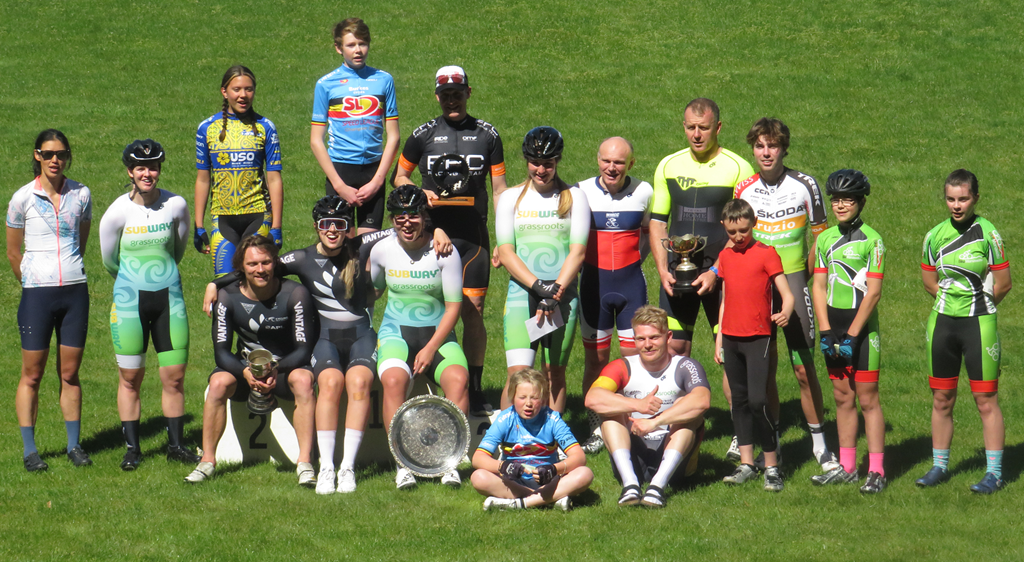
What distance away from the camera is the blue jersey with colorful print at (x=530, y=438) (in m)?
7.82

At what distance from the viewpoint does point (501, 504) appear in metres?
7.77

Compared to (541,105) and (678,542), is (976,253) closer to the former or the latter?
(678,542)

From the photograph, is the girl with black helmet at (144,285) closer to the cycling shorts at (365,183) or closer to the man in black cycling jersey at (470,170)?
the cycling shorts at (365,183)

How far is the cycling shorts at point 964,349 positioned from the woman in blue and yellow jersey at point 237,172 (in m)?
5.32

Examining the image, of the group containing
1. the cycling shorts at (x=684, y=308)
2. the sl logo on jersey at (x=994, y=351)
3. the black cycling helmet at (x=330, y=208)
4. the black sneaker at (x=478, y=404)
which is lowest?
the black sneaker at (x=478, y=404)

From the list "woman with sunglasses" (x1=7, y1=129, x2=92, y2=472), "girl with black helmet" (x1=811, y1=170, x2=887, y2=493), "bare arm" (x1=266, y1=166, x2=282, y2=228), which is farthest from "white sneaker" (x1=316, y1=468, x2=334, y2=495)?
"girl with black helmet" (x1=811, y1=170, x2=887, y2=493)

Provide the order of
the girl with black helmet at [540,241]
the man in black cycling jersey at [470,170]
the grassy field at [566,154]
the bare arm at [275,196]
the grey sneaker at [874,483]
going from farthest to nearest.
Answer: the bare arm at [275,196]
the man in black cycling jersey at [470,170]
the girl with black helmet at [540,241]
the grey sneaker at [874,483]
the grassy field at [566,154]

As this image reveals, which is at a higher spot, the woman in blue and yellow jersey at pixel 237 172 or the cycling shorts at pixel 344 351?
the woman in blue and yellow jersey at pixel 237 172

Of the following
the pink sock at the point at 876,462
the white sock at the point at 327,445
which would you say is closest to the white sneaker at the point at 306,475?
the white sock at the point at 327,445

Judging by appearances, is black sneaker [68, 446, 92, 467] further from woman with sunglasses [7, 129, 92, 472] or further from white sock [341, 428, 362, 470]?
white sock [341, 428, 362, 470]

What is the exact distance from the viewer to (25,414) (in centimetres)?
877

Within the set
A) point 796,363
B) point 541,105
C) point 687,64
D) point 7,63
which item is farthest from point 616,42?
point 796,363

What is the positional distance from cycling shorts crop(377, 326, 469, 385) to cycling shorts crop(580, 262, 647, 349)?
1.18 m

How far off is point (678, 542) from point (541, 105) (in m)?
14.2
